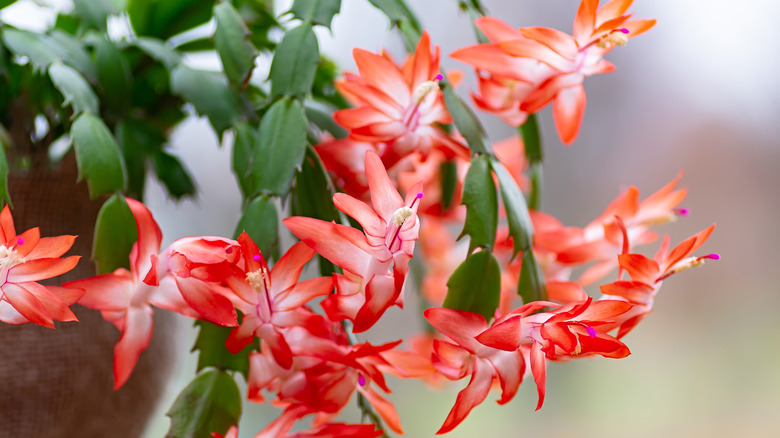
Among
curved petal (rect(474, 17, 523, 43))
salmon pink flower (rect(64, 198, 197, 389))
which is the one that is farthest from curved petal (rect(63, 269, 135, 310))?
curved petal (rect(474, 17, 523, 43))

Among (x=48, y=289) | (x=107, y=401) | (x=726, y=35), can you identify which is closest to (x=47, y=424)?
(x=107, y=401)

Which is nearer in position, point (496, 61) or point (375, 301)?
point (375, 301)

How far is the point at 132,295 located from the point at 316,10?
26 centimetres

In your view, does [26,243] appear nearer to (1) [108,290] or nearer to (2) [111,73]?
(1) [108,290]

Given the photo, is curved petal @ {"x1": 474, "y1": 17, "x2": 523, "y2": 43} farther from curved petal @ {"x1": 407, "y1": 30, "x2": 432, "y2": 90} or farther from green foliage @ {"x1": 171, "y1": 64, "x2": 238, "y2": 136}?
green foliage @ {"x1": 171, "y1": 64, "x2": 238, "y2": 136}

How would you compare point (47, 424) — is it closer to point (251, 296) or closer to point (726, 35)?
point (251, 296)

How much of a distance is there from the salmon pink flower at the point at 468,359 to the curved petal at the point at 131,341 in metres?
0.20

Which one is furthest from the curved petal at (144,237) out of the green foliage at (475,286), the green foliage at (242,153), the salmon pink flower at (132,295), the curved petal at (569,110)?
the curved petal at (569,110)

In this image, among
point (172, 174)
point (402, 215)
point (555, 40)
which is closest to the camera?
point (402, 215)

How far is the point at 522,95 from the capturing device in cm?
50

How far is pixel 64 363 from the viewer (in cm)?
53

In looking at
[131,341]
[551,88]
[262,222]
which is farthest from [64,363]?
[551,88]

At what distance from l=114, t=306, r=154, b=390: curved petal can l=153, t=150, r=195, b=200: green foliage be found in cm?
29

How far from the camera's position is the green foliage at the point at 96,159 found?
1.47 ft
